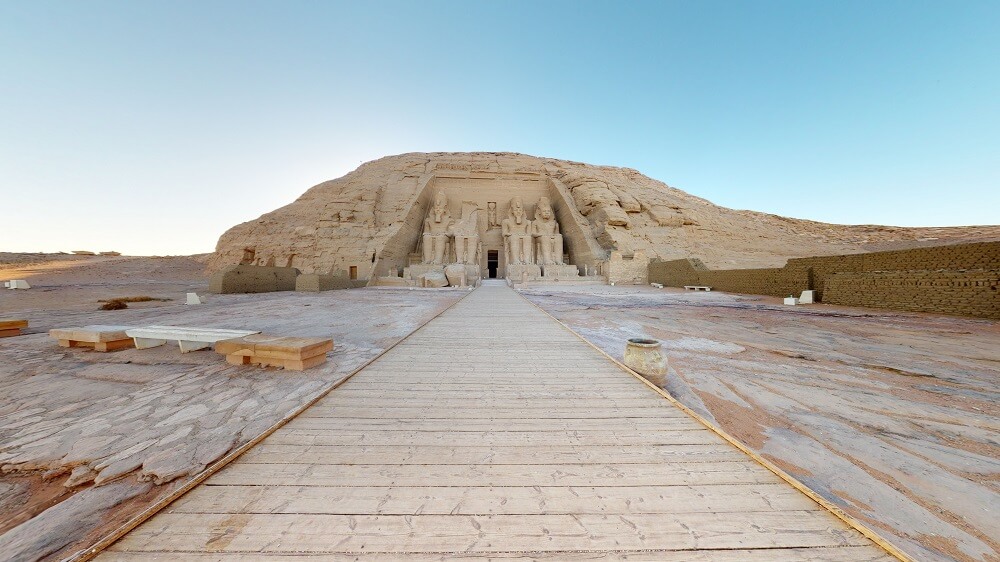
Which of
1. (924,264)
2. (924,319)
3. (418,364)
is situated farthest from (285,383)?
(924,264)

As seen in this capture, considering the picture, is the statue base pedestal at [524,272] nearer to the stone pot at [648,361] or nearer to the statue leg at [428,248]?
the statue leg at [428,248]

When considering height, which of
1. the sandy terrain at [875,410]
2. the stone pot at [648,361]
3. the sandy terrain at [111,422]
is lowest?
the sandy terrain at [875,410]

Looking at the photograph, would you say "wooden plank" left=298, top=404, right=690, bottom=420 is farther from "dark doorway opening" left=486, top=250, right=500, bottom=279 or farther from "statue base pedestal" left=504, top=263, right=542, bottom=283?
"dark doorway opening" left=486, top=250, right=500, bottom=279

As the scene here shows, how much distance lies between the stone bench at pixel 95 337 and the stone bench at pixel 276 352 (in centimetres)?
195

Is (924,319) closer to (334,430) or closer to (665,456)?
(665,456)

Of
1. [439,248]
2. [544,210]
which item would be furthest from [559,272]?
[439,248]

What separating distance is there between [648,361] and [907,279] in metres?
10.6

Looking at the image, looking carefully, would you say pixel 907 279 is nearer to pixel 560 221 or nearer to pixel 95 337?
pixel 95 337

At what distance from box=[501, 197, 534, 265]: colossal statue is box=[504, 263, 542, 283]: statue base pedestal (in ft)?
4.45

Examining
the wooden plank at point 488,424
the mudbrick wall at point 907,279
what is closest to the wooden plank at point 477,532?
the wooden plank at point 488,424

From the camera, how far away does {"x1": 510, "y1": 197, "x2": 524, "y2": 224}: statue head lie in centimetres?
2655

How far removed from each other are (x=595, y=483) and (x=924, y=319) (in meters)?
10.8

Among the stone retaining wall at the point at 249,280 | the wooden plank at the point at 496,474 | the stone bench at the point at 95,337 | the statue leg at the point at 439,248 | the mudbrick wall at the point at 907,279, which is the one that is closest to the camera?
the wooden plank at the point at 496,474

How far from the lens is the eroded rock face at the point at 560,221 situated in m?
22.1
